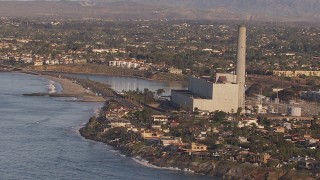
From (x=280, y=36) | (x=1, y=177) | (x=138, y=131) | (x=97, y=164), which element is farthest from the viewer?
(x=280, y=36)

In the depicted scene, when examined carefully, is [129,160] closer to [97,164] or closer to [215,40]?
[97,164]

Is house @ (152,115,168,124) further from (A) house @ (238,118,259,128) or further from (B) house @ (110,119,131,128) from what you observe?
(A) house @ (238,118,259,128)

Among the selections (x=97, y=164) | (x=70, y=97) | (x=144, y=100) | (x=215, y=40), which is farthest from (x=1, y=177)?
(x=215, y=40)

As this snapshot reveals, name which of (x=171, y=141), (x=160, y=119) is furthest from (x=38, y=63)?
(x=171, y=141)

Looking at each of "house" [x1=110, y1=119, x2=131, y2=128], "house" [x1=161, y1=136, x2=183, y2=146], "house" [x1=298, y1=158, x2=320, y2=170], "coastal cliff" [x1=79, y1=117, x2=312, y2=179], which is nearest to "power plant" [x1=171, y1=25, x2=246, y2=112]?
"house" [x1=110, y1=119, x2=131, y2=128]

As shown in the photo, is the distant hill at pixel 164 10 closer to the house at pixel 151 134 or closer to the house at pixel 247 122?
the house at pixel 247 122

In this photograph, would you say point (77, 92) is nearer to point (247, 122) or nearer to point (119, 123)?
point (119, 123)

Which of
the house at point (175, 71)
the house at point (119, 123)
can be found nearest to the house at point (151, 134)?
the house at point (119, 123)
